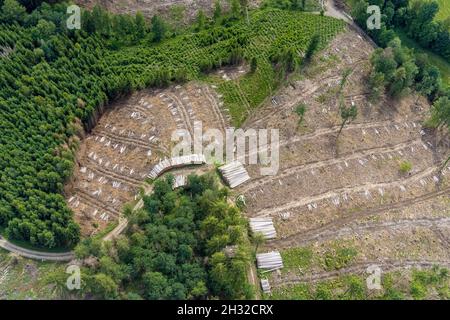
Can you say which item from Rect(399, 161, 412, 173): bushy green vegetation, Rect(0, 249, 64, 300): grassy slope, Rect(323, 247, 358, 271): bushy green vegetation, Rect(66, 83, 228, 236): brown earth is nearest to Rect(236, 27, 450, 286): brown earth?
Rect(399, 161, 412, 173): bushy green vegetation

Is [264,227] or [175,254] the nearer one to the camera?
[175,254]

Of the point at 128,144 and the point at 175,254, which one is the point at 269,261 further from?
the point at 128,144

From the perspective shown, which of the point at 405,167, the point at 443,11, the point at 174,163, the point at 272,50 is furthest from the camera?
the point at 443,11

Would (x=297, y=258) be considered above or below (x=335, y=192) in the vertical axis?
below

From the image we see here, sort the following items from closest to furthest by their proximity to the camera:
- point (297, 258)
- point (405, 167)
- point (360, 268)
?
point (297, 258)
point (360, 268)
point (405, 167)

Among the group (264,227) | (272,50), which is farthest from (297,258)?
(272,50)

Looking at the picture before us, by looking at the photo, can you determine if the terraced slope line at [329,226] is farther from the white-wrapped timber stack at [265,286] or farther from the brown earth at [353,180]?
the white-wrapped timber stack at [265,286]
